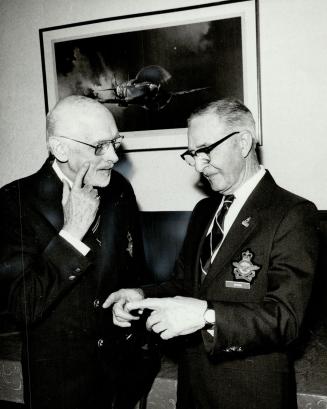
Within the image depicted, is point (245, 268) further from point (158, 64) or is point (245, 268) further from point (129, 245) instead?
point (158, 64)

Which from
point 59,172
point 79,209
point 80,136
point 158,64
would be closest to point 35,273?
point 79,209

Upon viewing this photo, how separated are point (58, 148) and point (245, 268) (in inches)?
37.5

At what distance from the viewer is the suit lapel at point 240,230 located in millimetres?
1481

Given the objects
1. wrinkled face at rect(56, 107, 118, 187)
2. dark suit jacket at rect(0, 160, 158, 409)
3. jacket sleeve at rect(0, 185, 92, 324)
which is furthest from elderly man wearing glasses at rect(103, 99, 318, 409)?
wrinkled face at rect(56, 107, 118, 187)

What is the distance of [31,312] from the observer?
4.81 ft

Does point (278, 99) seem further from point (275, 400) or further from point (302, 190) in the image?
point (275, 400)

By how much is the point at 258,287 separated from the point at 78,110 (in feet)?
3.45

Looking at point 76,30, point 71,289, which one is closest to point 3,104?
point 76,30

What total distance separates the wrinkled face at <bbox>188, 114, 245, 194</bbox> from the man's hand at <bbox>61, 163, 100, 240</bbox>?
501 millimetres

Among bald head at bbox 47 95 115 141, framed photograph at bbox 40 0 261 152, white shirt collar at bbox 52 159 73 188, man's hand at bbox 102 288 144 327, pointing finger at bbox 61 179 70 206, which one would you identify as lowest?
man's hand at bbox 102 288 144 327

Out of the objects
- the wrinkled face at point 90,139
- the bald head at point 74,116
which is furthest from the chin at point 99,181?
the bald head at point 74,116

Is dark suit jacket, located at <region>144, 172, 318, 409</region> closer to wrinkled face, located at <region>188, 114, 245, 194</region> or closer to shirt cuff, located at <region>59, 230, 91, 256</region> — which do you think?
wrinkled face, located at <region>188, 114, 245, 194</region>

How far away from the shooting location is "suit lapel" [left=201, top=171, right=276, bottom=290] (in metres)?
1.48

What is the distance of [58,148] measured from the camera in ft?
5.60
